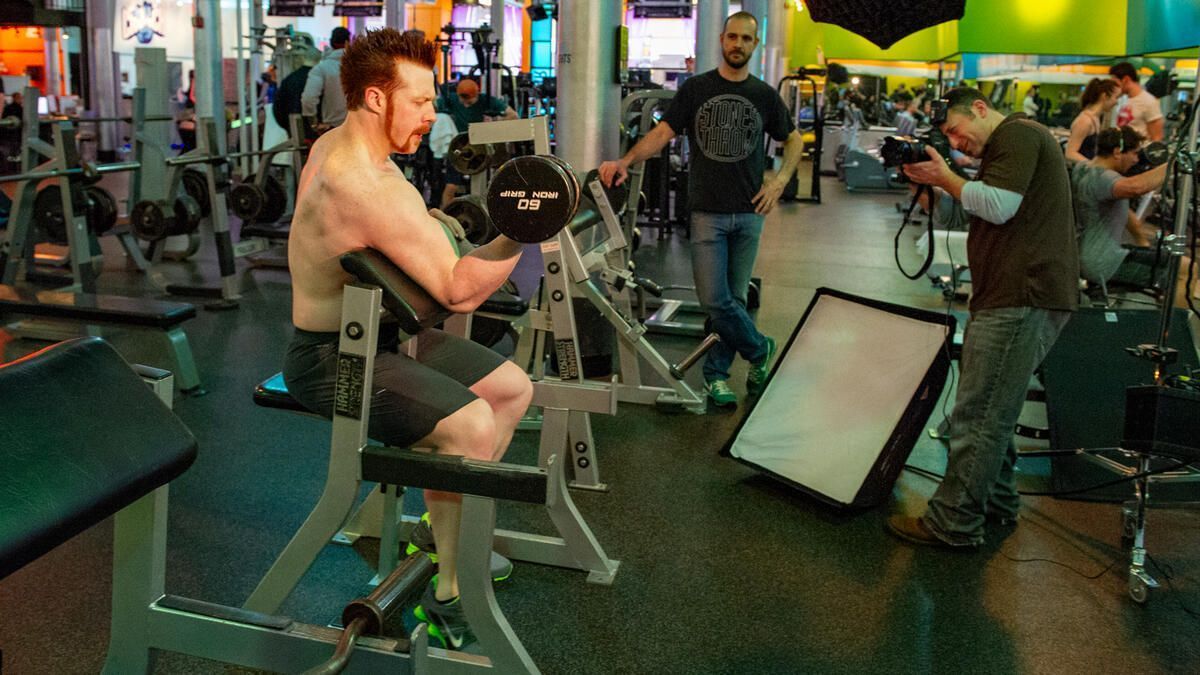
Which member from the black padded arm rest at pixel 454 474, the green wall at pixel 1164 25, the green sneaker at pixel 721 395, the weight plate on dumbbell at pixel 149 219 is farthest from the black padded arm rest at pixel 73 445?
the weight plate on dumbbell at pixel 149 219

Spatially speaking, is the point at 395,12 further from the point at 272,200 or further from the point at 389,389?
the point at 389,389

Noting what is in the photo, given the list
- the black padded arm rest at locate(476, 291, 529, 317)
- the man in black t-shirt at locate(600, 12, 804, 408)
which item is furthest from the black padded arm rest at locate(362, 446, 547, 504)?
the man in black t-shirt at locate(600, 12, 804, 408)

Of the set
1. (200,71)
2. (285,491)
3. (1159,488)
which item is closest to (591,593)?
(285,491)

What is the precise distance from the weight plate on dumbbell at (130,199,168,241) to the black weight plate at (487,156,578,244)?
5.13 metres

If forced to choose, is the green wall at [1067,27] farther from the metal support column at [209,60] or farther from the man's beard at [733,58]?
the metal support column at [209,60]

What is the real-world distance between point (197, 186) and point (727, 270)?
13.8ft

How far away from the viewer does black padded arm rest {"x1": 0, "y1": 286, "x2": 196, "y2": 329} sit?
430 cm

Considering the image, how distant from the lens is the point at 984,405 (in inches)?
117

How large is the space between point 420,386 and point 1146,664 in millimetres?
1878

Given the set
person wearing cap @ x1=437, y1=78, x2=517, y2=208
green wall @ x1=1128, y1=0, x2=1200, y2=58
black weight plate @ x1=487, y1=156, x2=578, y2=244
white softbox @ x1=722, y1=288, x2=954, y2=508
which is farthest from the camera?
person wearing cap @ x1=437, y1=78, x2=517, y2=208

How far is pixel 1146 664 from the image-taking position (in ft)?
8.18

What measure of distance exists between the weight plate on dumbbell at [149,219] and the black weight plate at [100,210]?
0.17 meters

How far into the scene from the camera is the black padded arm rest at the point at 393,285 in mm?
2002

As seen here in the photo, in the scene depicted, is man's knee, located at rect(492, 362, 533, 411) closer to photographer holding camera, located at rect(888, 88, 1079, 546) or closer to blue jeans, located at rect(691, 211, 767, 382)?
photographer holding camera, located at rect(888, 88, 1079, 546)
